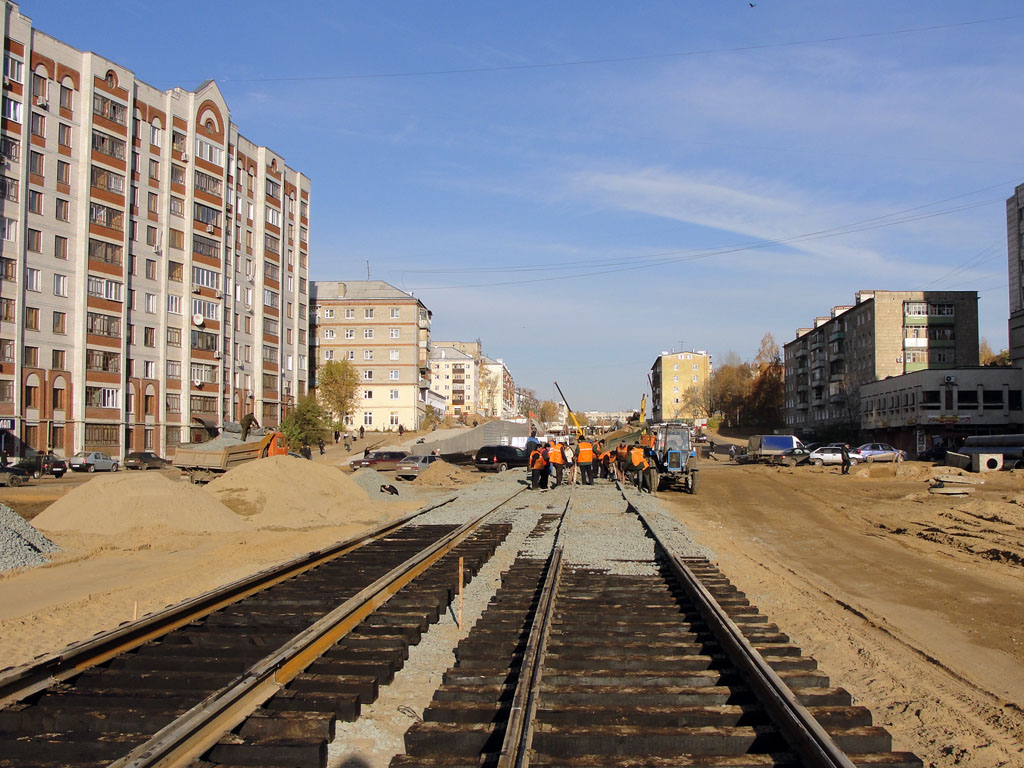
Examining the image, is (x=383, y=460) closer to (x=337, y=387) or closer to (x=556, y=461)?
(x=556, y=461)

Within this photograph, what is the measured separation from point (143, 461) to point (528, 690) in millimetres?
50890

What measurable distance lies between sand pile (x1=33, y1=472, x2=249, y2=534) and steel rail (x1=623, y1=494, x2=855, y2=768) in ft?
41.6

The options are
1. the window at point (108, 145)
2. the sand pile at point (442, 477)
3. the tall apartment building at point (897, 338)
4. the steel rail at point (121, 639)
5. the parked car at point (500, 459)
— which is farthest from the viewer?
the tall apartment building at point (897, 338)

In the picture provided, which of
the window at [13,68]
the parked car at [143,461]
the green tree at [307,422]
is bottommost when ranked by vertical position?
the parked car at [143,461]

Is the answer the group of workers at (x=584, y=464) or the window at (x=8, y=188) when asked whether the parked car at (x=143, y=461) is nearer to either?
the window at (x=8, y=188)

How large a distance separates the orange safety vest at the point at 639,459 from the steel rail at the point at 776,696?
19.8 m

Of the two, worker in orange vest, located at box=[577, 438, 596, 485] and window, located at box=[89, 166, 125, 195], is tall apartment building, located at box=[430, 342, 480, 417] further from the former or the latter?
worker in orange vest, located at box=[577, 438, 596, 485]

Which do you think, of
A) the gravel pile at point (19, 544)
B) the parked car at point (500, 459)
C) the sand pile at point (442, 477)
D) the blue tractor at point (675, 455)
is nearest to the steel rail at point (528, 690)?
the gravel pile at point (19, 544)

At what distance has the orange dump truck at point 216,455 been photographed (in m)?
28.0

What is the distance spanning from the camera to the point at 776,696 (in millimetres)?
5652

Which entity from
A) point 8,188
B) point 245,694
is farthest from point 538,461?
point 8,188

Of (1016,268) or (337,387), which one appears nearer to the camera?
(1016,268)

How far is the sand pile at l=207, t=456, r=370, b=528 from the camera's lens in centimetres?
2145

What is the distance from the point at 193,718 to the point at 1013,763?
5253 mm
